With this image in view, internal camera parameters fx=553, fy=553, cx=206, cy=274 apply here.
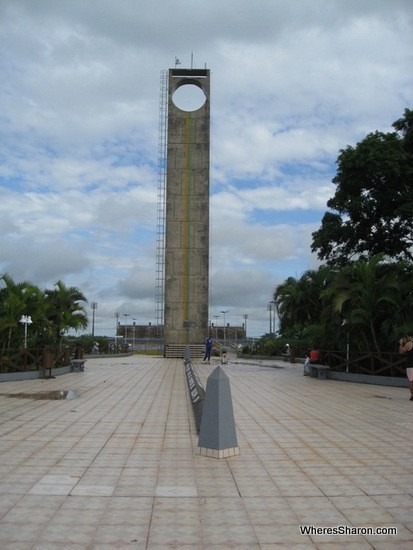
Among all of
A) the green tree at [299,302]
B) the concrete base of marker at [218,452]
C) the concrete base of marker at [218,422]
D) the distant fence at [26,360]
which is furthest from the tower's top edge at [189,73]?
the concrete base of marker at [218,452]

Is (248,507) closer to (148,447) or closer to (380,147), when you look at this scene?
(148,447)

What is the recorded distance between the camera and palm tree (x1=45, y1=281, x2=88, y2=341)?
861 inches

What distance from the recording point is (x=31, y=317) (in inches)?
717

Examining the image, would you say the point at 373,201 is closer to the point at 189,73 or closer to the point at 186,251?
the point at 186,251

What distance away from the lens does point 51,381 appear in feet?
53.6

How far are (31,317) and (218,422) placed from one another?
13.2 meters

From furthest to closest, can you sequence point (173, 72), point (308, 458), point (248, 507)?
point (173, 72) → point (308, 458) → point (248, 507)

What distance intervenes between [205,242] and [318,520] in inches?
1316

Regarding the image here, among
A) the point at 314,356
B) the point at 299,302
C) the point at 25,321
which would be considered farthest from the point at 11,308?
the point at 299,302

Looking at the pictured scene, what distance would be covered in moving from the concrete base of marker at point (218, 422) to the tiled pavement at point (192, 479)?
0.13 metres

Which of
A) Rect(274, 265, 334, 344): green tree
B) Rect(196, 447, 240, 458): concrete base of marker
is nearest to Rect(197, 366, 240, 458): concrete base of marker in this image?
Rect(196, 447, 240, 458): concrete base of marker

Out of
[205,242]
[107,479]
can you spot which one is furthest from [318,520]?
[205,242]

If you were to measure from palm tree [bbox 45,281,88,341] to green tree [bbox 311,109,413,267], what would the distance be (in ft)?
36.8

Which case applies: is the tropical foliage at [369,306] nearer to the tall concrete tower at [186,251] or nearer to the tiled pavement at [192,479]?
the tiled pavement at [192,479]
